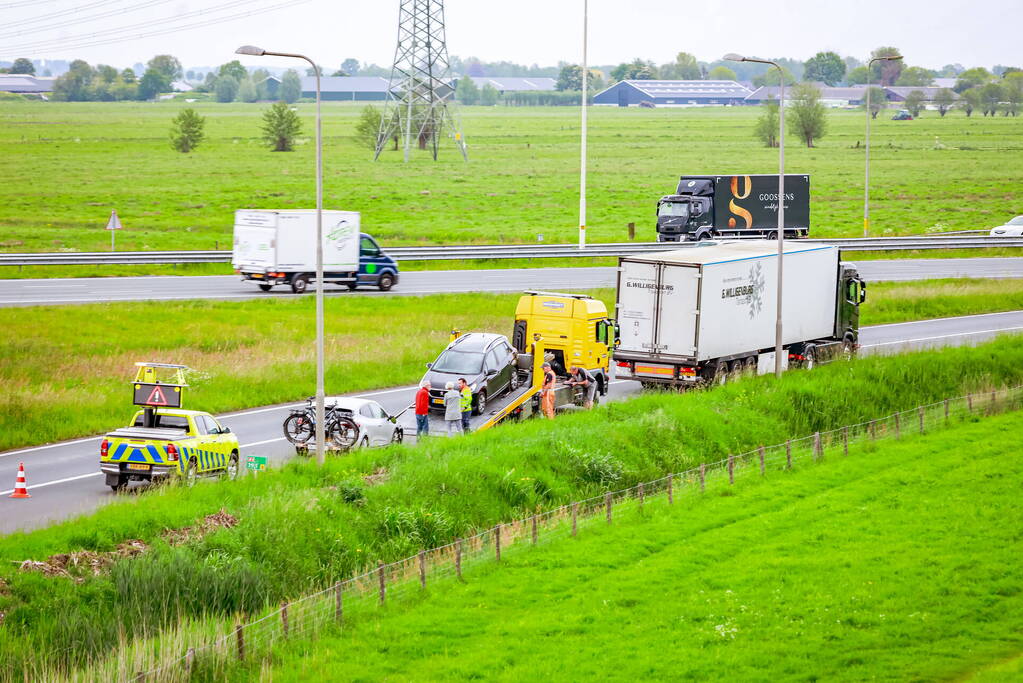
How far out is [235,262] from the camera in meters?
50.2

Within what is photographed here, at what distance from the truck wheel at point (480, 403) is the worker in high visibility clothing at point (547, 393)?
1619 mm

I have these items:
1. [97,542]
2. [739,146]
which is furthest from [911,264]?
[739,146]

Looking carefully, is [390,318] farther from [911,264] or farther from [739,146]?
[739,146]

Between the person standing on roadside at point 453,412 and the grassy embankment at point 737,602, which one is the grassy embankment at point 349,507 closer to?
the person standing on roadside at point 453,412

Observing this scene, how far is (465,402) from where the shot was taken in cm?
2822

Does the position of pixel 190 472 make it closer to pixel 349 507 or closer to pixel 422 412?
pixel 349 507

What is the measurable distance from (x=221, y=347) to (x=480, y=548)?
19.9 meters

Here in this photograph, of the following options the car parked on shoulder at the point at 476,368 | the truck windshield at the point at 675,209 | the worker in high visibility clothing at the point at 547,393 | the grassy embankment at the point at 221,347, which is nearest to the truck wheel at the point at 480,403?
the car parked on shoulder at the point at 476,368

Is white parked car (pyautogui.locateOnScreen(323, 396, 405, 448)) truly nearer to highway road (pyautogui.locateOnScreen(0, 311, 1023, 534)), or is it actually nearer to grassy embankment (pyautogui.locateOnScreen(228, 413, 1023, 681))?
highway road (pyautogui.locateOnScreen(0, 311, 1023, 534))

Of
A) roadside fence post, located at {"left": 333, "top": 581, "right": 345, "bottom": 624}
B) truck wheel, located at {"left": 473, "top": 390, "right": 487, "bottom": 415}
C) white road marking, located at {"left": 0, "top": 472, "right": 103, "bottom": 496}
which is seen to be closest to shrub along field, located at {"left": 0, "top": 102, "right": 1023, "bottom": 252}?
truck wheel, located at {"left": 473, "top": 390, "right": 487, "bottom": 415}

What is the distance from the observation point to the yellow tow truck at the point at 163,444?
78.4 ft

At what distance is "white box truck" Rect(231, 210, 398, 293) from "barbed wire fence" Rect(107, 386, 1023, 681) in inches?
968

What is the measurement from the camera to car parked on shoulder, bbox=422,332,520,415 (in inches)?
1155

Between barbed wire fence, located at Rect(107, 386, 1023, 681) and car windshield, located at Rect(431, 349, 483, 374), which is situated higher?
car windshield, located at Rect(431, 349, 483, 374)
